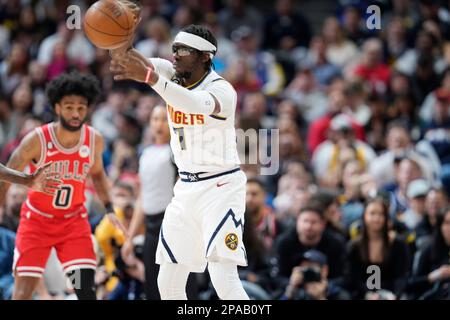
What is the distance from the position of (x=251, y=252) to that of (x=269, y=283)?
374 millimetres

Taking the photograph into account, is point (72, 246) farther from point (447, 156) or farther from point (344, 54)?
point (344, 54)

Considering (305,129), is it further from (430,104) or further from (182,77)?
(182,77)

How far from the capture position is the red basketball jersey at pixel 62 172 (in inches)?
308

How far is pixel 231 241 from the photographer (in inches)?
274

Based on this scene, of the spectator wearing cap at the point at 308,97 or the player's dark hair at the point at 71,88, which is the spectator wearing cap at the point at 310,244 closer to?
the player's dark hair at the point at 71,88

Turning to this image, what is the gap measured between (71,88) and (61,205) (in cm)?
96

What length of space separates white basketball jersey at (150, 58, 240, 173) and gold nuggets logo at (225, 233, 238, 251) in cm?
52

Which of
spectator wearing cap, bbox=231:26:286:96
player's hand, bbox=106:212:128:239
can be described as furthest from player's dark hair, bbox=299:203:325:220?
spectator wearing cap, bbox=231:26:286:96

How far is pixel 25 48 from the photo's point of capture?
1559 centimetres

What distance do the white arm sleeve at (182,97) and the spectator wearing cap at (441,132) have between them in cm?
647

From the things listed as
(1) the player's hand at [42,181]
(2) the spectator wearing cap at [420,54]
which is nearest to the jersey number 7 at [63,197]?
(1) the player's hand at [42,181]

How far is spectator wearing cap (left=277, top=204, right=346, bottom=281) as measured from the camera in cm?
959

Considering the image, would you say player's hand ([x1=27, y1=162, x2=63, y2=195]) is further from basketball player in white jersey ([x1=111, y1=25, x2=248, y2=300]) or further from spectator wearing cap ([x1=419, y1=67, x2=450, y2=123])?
spectator wearing cap ([x1=419, y1=67, x2=450, y2=123])

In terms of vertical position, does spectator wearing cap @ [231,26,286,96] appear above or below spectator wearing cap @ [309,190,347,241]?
above
